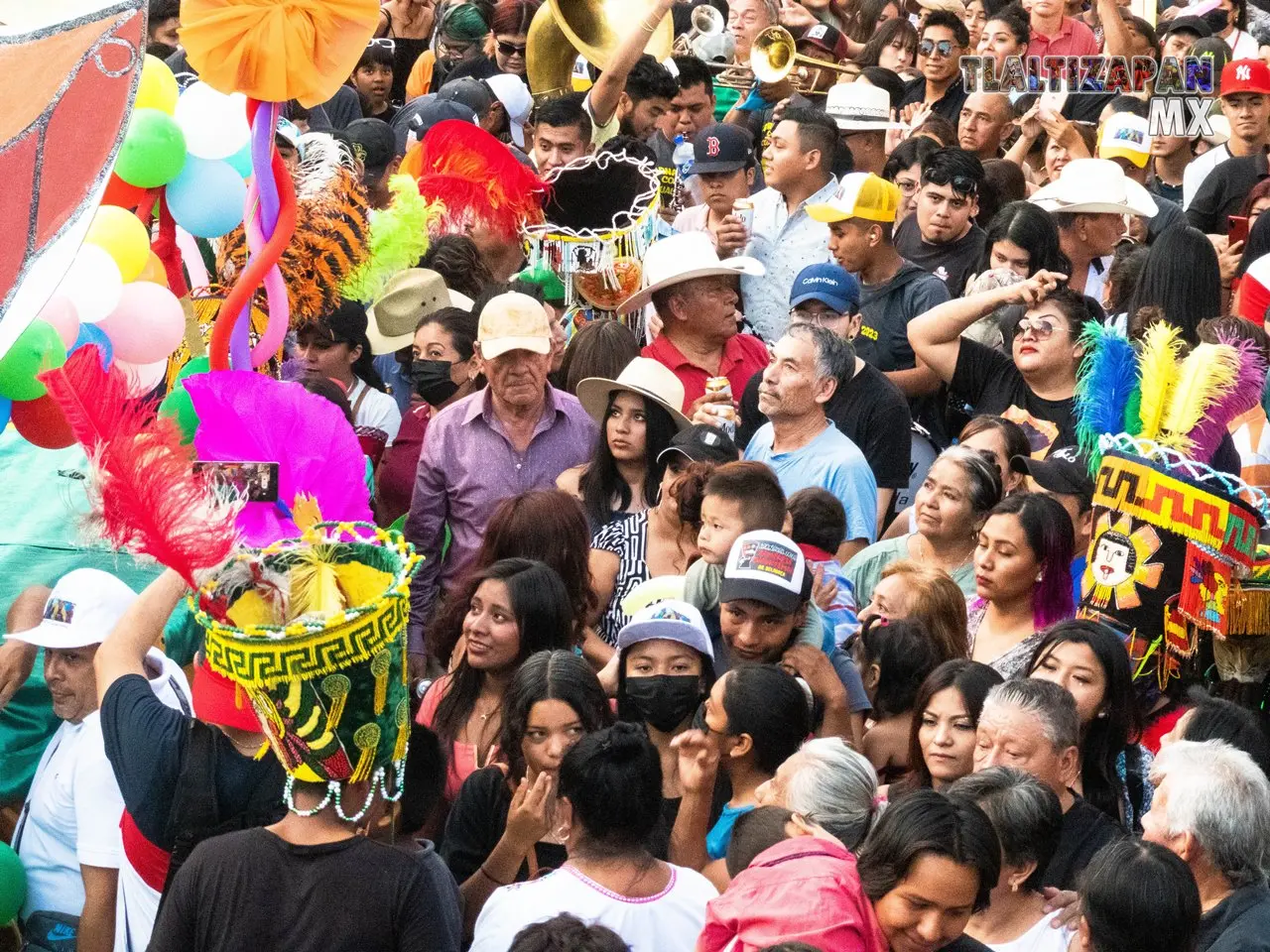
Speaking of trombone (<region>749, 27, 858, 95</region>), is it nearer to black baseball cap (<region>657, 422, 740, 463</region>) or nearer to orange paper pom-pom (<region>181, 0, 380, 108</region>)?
black baseball cap (<region>657, 422, 740, 463</region>)

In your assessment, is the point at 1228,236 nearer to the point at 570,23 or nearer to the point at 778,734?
the point at 570,23

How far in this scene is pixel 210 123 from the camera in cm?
515

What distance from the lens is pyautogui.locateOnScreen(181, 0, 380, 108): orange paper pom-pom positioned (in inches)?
173

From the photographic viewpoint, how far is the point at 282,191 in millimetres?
4742

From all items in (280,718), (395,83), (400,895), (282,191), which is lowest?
(395,83)

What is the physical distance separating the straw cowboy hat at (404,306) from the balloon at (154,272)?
81.4 inches

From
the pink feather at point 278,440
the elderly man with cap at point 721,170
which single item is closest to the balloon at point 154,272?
the pink feather at point 278,440

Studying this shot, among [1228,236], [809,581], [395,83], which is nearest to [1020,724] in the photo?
[809,581]

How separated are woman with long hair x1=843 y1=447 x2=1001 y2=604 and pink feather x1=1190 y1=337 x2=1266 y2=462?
0.63 m

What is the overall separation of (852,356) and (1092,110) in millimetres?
4203

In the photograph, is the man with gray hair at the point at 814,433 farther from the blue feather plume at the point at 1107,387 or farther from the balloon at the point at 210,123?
the balloon at the point at 210,123

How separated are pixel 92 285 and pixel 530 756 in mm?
1581

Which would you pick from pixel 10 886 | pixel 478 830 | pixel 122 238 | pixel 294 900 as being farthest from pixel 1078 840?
pixel 122 238

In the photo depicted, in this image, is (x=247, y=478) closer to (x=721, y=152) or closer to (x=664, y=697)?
(x=664, y=697)
